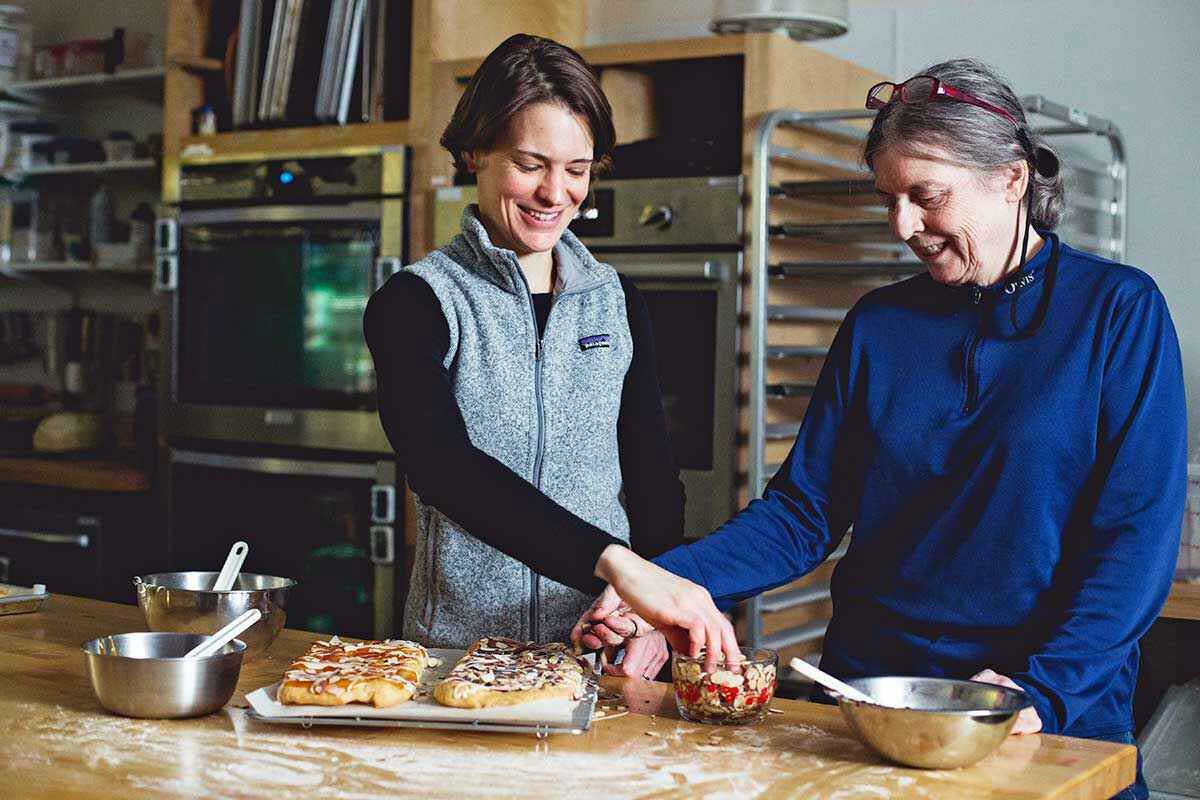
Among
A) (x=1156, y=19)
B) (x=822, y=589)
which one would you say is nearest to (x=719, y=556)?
(x=822, y=589)

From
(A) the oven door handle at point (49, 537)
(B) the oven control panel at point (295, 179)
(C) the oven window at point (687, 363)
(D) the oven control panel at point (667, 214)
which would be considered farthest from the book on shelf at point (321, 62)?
(A) the oven door handle at point (49, 537)

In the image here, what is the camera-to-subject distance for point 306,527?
3807mm

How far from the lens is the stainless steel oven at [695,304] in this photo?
10.4ft

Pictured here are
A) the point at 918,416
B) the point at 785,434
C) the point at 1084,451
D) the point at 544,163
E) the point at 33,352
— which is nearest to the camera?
the point at 1084,451

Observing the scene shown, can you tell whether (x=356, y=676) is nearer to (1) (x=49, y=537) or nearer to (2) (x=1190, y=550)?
(2) (x=1190, y=550)

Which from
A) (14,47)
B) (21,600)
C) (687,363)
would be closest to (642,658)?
(21,600)

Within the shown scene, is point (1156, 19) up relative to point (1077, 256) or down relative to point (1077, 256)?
up

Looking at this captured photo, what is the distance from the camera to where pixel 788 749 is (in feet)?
4.65

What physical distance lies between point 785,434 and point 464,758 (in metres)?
1.91

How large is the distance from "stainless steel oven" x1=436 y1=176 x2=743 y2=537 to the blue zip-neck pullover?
4.36 ft

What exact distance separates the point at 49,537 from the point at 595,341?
275cm

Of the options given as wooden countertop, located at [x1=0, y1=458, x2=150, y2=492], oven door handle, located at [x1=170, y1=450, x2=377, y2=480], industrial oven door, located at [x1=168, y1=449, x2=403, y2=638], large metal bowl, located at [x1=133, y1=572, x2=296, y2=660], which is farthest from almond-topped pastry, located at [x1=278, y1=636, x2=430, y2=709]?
wooden countertop, located at [x1=0, y1=458, x2=150, y2=492]

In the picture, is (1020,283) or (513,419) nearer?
(1020,283)

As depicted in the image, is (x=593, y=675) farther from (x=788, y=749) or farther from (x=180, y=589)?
(x=180, y=589)
